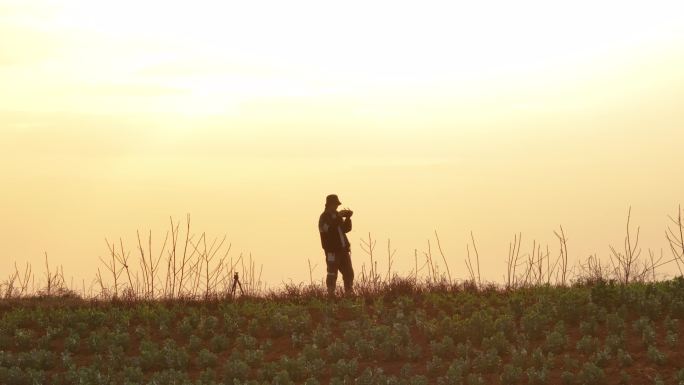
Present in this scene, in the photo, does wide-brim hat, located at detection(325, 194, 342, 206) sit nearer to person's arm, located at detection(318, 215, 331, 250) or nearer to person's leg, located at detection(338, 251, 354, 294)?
person's arm, located at detection(318, 215, 331, 250)

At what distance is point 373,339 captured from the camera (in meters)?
18.1

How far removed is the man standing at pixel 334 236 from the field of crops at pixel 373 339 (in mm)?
1576

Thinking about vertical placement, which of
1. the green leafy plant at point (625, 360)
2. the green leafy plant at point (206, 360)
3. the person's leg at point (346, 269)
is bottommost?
the green leafy plant at point (625, 360)

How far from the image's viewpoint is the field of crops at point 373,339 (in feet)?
54.7

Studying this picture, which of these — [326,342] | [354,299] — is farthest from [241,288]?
[326,342]

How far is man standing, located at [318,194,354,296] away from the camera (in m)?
22.8

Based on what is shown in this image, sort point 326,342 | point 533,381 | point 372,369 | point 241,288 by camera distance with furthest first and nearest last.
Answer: point 241,288 < point 326,342 < point 372,369 < point 533,381

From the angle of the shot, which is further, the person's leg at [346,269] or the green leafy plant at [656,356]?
the person's leg at [346,269]

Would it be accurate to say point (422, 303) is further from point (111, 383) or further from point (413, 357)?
point (111, 383)

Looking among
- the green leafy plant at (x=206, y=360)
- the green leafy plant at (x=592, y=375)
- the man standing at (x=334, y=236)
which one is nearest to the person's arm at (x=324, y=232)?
the man standing at (x=334, y=236)

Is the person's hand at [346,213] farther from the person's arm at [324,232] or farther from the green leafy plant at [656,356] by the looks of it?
the green leafy plant at [656,356]

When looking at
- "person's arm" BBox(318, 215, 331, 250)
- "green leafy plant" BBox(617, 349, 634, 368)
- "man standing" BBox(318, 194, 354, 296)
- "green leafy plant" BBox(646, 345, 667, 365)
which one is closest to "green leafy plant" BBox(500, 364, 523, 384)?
"green leafy plant" BBox(617, 349, 634, 368)

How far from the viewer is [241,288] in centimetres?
2278

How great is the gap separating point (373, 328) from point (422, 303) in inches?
88.7
